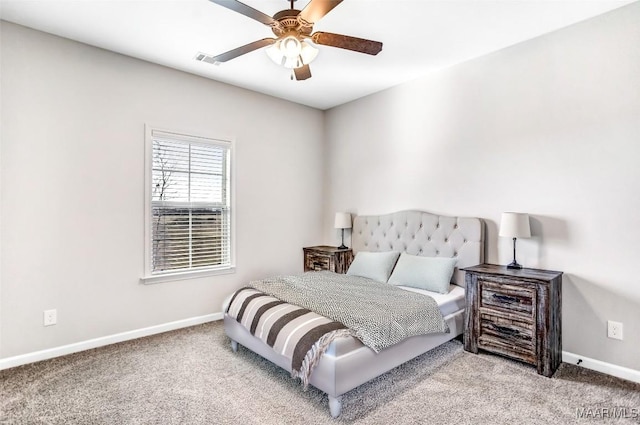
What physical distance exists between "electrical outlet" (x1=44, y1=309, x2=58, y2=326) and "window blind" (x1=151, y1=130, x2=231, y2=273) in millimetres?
876

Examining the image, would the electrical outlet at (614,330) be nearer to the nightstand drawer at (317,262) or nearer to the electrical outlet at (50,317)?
the nightstand drawer at (317,262)

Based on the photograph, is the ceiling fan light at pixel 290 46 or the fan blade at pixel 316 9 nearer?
the fan blade at pixel 316 9

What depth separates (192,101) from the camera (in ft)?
12.5

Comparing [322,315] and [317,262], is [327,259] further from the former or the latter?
[322,315]

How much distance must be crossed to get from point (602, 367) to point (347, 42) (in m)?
3.11

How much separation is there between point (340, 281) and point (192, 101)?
2587 millimetres

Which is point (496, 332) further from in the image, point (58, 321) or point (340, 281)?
point (58, 321)

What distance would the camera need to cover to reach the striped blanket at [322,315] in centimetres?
219

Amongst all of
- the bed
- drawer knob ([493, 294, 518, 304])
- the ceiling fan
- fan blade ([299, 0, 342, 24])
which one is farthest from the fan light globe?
drawer knob ([493, 294, 518, 304])

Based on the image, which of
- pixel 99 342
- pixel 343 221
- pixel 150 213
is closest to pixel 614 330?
pixel 343 221

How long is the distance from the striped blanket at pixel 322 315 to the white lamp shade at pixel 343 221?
133 centimetres

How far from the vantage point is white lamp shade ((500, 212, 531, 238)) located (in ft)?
9.38

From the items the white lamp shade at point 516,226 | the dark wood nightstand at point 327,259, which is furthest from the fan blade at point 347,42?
the dark wood nightstand at point 327,259

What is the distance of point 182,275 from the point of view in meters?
3.73
